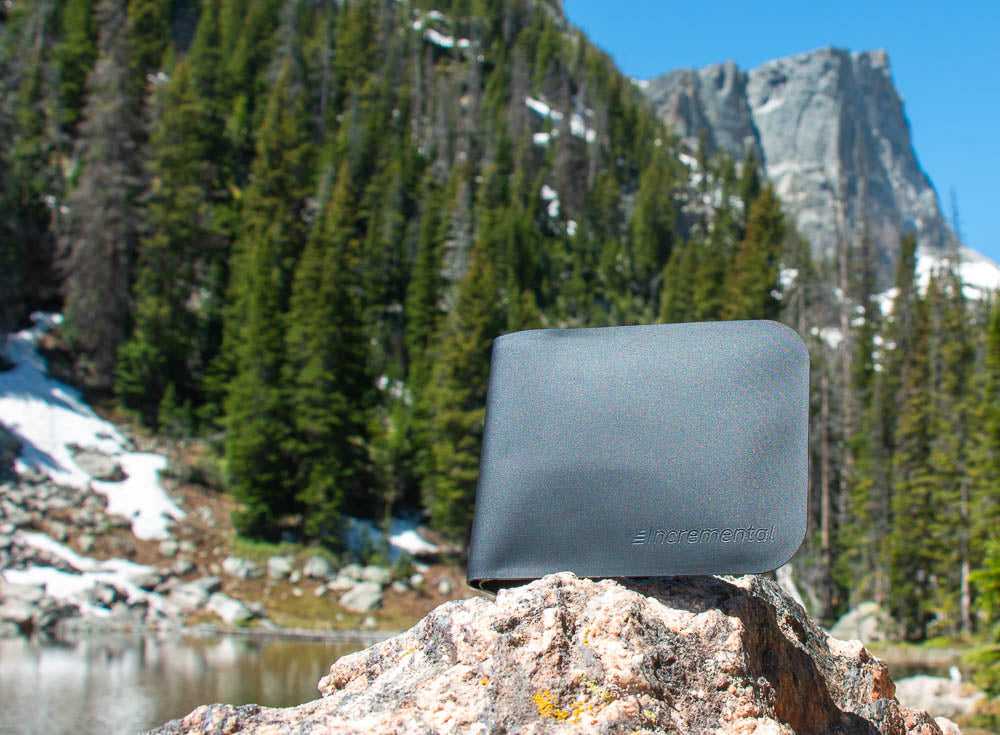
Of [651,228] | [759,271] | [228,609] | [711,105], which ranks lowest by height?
[228,609]

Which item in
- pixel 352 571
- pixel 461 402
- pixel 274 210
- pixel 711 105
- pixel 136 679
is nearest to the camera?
pixel 136 679

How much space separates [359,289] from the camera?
56.2 metres

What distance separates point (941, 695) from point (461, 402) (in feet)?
82.0

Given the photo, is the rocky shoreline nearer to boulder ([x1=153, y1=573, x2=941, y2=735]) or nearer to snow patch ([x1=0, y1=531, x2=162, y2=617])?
snow patch ([x1=0, y1=531, x2=162, y2=617])

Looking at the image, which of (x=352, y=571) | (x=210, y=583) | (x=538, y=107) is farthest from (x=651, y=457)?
(x=538, y=107)

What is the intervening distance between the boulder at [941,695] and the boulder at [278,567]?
22.1m

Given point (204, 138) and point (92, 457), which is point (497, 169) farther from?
point (92, 457)

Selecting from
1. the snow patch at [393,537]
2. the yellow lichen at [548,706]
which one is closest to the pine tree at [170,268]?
the snow patch at [393,537]

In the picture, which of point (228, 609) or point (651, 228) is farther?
point (651, 228)

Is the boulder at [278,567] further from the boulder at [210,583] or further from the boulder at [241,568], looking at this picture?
the boulder at [210,583]

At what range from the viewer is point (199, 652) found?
22562mm

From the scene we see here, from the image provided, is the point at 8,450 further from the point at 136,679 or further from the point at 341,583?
the point at 136,679

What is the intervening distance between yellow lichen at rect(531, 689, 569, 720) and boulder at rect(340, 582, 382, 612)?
3048 cm

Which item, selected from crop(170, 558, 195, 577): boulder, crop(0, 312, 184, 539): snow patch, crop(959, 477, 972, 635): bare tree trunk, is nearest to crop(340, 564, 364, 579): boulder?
crop(170, 558, 195, 577): boulder
